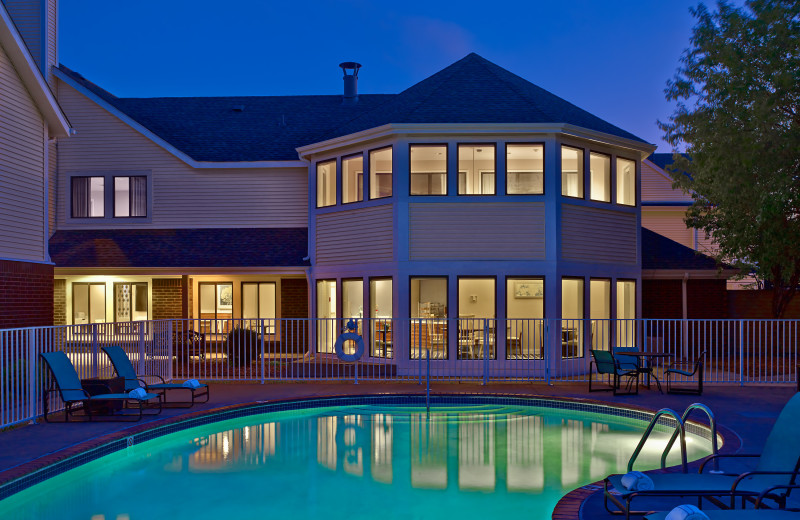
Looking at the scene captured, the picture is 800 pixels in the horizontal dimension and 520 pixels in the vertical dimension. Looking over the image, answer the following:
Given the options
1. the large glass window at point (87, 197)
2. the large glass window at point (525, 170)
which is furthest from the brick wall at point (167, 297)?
the large glass window at point (525, 170)

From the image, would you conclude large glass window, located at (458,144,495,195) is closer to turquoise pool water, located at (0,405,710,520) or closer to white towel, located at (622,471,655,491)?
turquoise pool water, located at (0,405,710,520)

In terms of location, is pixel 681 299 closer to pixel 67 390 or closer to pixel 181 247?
pixel 181 247

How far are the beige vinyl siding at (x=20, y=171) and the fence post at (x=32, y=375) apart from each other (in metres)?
2.74

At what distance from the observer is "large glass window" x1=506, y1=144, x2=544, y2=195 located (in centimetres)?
1683

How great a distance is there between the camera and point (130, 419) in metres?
11.0

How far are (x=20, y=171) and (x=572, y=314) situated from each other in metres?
11.8

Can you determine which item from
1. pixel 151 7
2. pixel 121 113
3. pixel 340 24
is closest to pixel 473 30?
pixel 340 24

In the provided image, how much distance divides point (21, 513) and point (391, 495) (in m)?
3.81

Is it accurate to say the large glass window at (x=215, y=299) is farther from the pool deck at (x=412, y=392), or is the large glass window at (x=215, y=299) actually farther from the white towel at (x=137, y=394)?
the white towel at (x=137, y=394)

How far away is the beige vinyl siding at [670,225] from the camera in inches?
992

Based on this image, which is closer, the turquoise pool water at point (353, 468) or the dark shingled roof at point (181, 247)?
the turquoise pool water at point (353, 468)

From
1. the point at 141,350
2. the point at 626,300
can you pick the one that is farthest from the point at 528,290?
the point at 141,350

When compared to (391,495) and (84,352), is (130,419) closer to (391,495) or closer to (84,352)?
(84,352)

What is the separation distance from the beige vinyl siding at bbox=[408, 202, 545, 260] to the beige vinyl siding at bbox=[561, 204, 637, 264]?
0.70 metres
